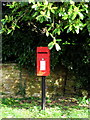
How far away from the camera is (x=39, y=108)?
4.67 metres

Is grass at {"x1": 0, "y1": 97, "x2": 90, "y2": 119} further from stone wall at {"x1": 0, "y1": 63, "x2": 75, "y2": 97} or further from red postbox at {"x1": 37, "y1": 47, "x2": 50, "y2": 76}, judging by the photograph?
red postbox at {"x1": 37, "y1": 47, "x2": 50, "y2": 76}

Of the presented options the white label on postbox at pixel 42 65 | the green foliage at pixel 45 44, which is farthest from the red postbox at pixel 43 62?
the green foliage at pixel 45 44

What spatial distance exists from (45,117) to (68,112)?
24.5 inches

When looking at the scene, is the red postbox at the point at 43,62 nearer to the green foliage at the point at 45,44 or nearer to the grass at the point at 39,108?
the grass at the point at 39,108

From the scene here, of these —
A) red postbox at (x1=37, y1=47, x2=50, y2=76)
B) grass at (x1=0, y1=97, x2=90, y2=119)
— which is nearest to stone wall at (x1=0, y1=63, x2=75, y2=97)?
grass at (x1=0, y1=97, x2=90, y2=119)

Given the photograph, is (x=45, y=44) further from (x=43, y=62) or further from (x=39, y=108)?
→ (x=39, y=108)

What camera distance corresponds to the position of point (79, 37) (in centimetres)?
566

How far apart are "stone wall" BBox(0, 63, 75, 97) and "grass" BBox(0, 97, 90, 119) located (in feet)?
1.01

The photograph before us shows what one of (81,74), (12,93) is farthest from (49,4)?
(12,93)

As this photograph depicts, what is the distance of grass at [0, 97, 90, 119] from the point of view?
421 centimetres

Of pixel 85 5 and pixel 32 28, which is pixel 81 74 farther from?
pixel 85 5

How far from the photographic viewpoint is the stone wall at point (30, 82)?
19.6ft

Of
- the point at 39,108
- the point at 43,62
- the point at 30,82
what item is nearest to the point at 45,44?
the point at 30,82

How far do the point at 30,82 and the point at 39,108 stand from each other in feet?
4.61
